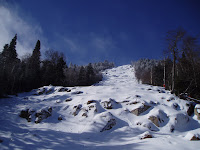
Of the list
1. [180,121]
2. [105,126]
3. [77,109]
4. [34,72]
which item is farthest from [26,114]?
[34,72]

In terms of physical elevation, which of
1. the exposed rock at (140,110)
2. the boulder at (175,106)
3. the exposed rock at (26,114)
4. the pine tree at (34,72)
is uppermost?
the pine tree at (34,72)

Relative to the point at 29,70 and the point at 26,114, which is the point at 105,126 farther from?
the point at 29,70

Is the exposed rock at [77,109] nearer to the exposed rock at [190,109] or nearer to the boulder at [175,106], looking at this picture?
the boulder at [175,106]

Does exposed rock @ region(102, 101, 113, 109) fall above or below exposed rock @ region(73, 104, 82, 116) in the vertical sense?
above

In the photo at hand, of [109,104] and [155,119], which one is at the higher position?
[109,104]

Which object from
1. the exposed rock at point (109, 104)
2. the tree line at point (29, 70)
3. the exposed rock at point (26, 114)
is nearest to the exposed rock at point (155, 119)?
the exposed rock at point (109, 104)

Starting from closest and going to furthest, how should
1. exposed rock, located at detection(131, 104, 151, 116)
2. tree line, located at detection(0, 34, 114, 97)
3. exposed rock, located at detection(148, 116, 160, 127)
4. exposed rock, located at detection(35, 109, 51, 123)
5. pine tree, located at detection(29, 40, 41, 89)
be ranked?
1. exposed rock, located at detection(148, 116, 160, 127)
2. exposed rock, located at detection(35, 109, 51, 123)
3. exposed rock, located at detection(131, 104, 151, 116)
4. tree line, located at detection(0, 34, 114, 97)
5. pine tree, located at detection(29, 40, 41, 89)

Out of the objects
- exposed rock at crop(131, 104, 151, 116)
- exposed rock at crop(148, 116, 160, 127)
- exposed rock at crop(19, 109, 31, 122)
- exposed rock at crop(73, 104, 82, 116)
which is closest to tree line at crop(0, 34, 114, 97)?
exposed rock at crop(19, 109, 31, 122)

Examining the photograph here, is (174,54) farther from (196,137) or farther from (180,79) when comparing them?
(196,137)

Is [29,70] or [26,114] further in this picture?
[29,70]

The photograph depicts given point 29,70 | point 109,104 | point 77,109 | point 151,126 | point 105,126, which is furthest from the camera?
point 29,70

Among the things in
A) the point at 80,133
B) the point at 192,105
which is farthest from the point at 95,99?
the point at 192,105

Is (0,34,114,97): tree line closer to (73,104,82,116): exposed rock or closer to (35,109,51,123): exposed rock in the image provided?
(35,109,51,123): exposed rock

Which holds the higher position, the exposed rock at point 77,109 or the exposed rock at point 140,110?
the exposed rock at point 140,110
